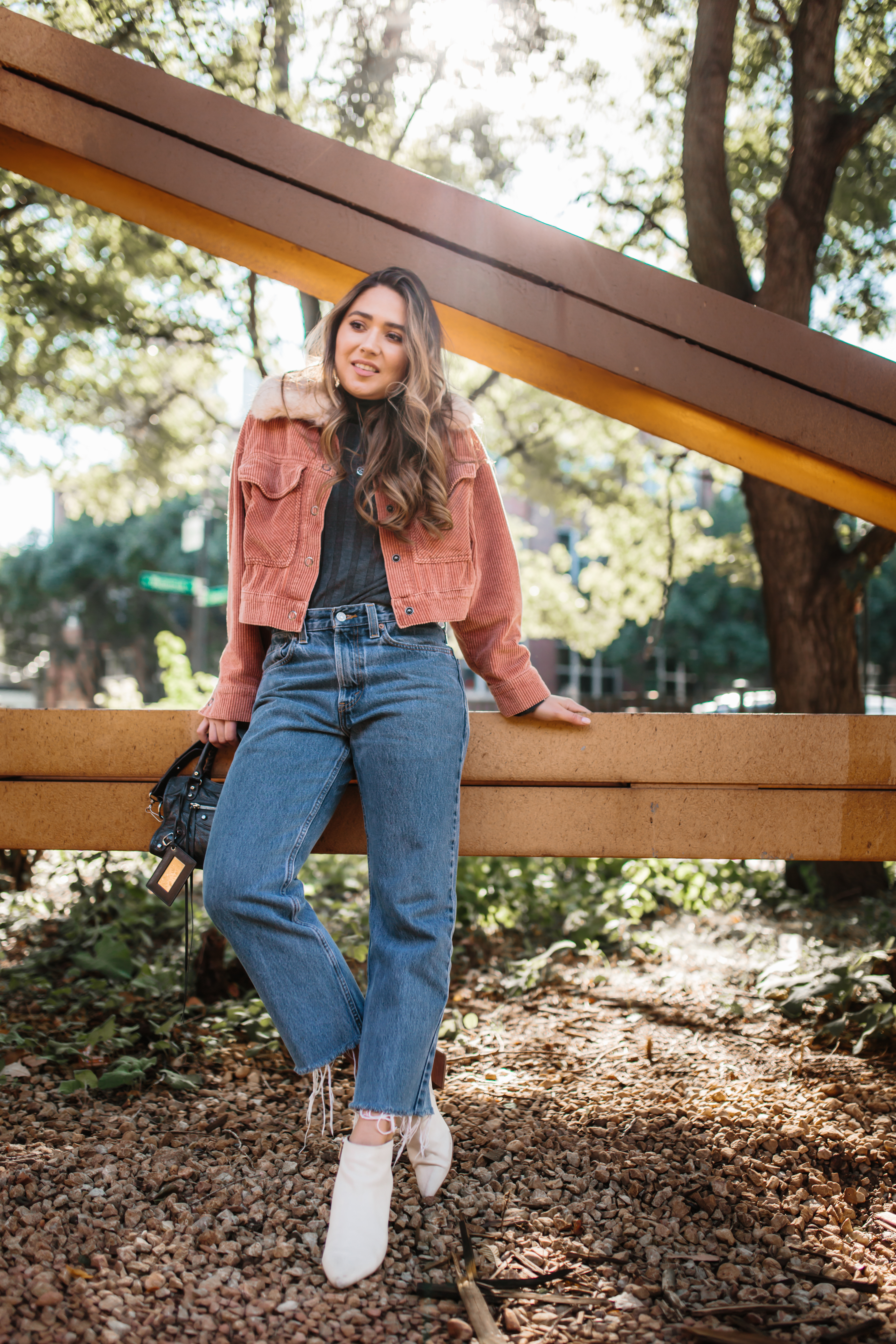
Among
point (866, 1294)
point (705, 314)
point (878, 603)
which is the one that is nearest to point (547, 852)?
point (866, 1294)

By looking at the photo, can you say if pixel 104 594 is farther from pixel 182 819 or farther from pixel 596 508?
pixel 182 819

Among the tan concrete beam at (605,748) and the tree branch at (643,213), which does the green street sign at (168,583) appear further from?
the tan concrete beam at (605,748)

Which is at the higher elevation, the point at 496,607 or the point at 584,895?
the point at 496,607

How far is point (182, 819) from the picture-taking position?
7.57ft

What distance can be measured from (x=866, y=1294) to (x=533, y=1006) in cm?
174

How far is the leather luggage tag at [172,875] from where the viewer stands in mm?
2176

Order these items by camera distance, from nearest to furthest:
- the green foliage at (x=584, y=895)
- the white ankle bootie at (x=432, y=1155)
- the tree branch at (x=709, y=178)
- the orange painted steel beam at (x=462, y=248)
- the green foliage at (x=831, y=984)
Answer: the white ankle bootie at (x=432, y=1155)
the orange painted steel beam at (x=462, y=248)
the green foliage at (x=831, y=984)
the green foliage at (x=584, y=895)
the tree branch at (x=709, y=178)

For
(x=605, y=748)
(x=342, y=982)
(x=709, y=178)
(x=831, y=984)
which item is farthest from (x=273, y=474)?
(x=709, y=178)

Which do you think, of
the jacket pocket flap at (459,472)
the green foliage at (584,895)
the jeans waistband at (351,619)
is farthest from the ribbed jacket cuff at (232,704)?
the green foliage at (584,895)

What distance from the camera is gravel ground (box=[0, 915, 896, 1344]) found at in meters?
1.70

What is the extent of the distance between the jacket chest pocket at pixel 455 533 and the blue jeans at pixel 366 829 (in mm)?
187

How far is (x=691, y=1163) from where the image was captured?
2.26 metres

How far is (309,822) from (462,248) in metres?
1.72

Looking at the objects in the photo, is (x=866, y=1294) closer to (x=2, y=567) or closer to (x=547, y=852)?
(x=547, y=852)
